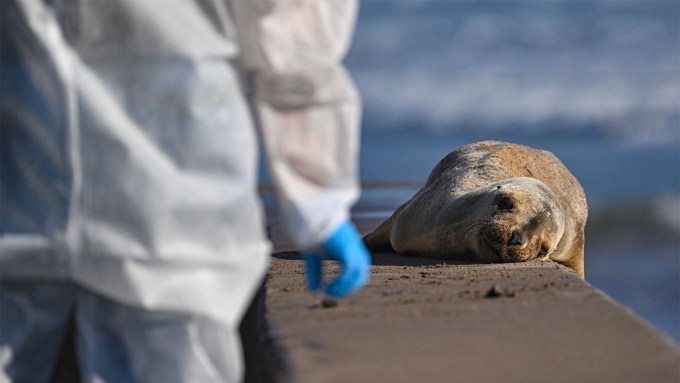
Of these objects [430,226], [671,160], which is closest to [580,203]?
[430,226]

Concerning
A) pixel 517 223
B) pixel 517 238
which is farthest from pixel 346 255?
pixel 517 223

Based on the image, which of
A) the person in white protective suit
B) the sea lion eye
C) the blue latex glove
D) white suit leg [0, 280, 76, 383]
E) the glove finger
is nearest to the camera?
the person in white protective suit

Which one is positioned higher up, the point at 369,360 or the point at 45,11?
the point at 45,11

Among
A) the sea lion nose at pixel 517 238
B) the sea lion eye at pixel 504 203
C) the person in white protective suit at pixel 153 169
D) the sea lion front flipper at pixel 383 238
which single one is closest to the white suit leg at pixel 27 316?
the person in white protective suit at pixel 153 169

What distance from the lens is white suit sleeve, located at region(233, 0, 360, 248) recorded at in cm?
277

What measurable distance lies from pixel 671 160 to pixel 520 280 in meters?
19.7

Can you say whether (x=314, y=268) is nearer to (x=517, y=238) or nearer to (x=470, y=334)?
(x=470, y=334)

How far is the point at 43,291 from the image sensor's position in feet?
8.92

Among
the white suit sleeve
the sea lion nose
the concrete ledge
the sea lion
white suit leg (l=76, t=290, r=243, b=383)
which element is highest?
the white suit sleeve

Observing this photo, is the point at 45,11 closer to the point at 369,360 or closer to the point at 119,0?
the point at 119,0

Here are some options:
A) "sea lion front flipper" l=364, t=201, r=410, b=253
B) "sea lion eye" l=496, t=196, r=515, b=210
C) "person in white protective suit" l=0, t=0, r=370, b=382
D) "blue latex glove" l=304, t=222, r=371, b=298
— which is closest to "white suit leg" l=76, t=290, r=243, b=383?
"person in white protective suit" l=0, t=0, r=370, b=382

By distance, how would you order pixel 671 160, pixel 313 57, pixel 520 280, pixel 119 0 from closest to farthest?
1. pixel 119 0
2. pixel 313 57
3. pixel 520 280
4. pixel 671 160

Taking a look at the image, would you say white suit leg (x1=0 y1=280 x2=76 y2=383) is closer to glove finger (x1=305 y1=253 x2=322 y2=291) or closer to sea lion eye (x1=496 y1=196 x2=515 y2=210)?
glove finger (x1=305 y1=253 x2=322 y2=291)

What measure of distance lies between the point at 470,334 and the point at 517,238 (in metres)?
2.47
